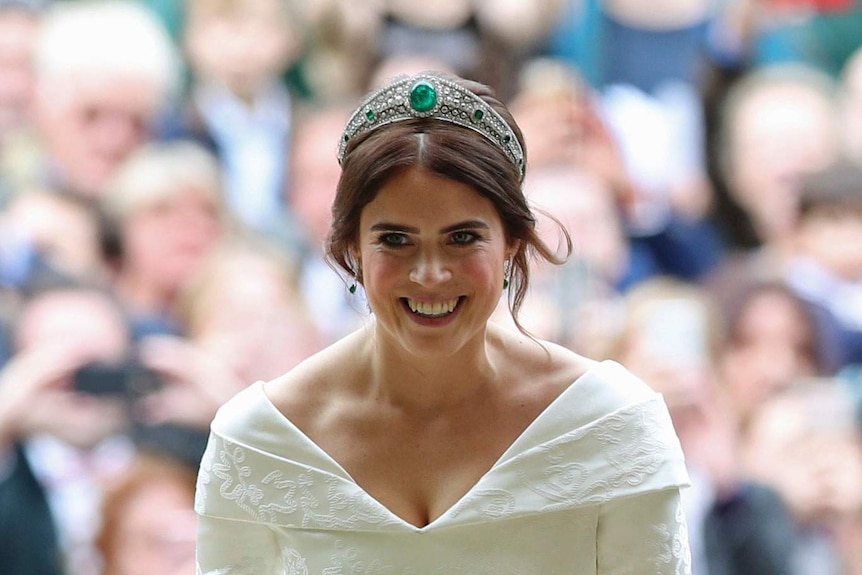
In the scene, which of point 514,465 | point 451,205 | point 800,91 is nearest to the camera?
point 451,205

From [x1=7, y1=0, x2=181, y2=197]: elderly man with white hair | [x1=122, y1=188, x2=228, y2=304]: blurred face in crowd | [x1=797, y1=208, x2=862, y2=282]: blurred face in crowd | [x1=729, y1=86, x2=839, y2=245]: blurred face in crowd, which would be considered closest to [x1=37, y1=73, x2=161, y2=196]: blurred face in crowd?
[x1=7, y1=0, x2=181, y2=197]: elderly man with white hair

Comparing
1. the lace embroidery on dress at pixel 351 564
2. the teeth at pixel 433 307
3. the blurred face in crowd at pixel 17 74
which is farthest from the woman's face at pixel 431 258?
the blurred face in crowd at pixel 17 74

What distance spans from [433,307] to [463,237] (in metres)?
0.08

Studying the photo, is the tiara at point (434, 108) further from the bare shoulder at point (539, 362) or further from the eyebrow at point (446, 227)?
the bare shoulder at point (539, 362)

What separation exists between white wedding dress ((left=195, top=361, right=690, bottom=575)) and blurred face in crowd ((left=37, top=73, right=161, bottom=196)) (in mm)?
2540

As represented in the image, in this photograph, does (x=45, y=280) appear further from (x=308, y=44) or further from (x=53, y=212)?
(x=308, y=44)

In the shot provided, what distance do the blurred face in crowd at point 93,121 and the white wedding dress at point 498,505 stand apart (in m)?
2.54

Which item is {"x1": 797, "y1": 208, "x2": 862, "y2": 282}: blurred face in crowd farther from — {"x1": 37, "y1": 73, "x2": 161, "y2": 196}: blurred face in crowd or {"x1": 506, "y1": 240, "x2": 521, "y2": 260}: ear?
{"x1": 506, "y1": 240, "x2": 521, "y2": 260}: ear

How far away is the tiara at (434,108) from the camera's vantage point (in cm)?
161

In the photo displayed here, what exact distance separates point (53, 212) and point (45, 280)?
0.19 meters

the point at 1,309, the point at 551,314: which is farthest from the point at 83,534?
the point at 551,314

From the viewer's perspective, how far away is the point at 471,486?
5.52 feet

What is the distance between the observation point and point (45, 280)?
13.4ft

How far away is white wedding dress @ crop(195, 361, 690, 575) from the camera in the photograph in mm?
1647
